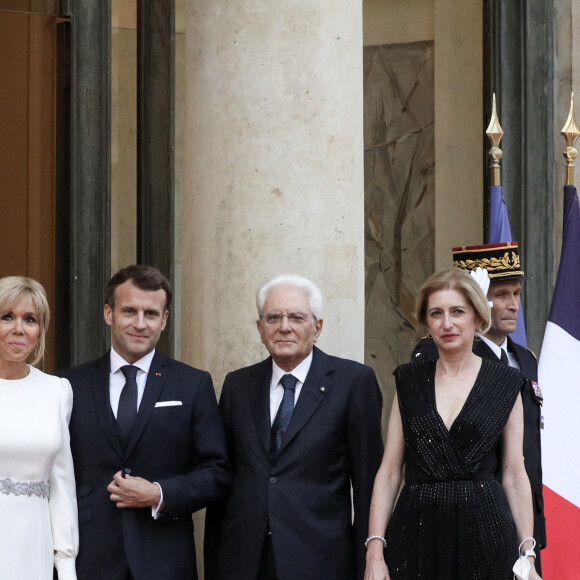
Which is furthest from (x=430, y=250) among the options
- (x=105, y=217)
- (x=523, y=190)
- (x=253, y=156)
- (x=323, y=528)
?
(x=323, y=528)

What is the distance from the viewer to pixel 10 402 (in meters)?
4.96

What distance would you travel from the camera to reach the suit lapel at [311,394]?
203 inches

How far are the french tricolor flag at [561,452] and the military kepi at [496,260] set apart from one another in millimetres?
→ 604

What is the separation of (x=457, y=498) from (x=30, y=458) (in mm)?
1477

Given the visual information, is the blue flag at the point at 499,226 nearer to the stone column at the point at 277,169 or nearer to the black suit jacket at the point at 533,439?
the stone column at the point at 277,169

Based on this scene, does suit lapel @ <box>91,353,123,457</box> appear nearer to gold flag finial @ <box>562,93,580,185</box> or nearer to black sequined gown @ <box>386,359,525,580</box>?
black sequined gown @ <box>386,359,525,580</box>

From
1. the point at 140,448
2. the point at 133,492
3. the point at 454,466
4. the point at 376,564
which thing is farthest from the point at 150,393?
the point at 454,466

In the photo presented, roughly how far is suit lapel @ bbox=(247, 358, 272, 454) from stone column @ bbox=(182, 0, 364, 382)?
1.59 feet

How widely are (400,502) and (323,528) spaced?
34cm

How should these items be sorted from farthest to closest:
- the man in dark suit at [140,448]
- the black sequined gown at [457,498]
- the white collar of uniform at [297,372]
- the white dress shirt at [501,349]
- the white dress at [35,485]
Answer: the white dress shirt at [501,349], the white collar of uniform at [297,372], the man in dark suit at [140,448], the white dress at [35,485], the black sequined gown at [457,498]

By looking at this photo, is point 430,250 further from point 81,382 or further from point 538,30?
point 81,382

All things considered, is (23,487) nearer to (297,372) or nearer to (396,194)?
(297,372)

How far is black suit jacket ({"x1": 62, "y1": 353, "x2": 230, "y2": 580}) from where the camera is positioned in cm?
504

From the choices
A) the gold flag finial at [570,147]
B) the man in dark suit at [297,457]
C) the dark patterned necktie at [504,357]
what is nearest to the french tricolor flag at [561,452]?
the dark patterned necktie at [504,357]
